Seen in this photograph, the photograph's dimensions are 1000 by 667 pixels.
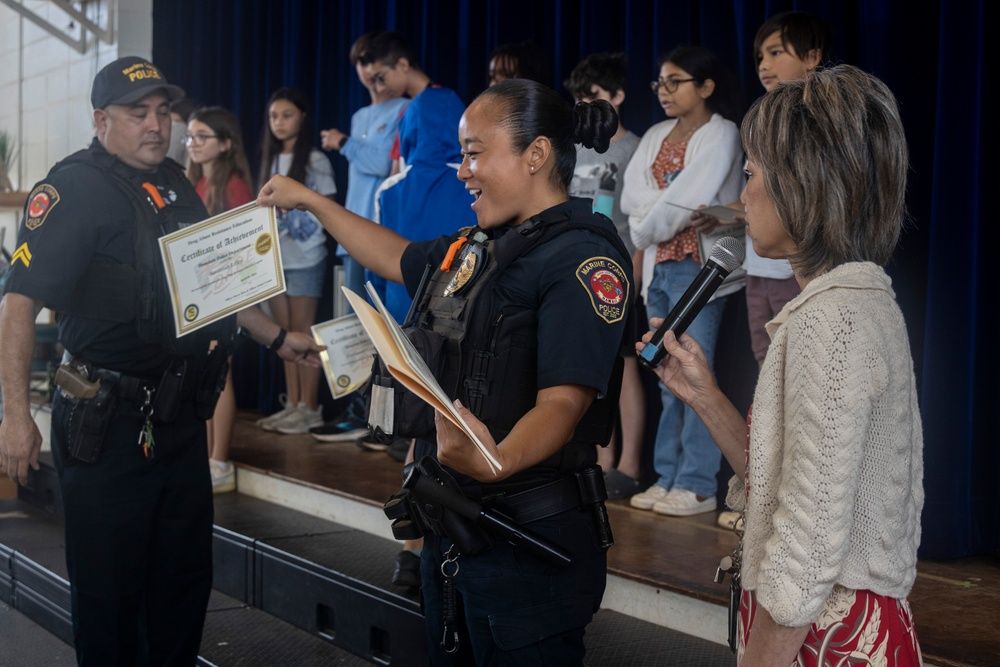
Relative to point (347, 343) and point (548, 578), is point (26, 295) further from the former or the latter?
point (548, 578)

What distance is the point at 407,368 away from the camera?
126 cm

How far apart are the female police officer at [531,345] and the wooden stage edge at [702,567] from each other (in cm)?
92

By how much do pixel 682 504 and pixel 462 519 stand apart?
71.4 inches

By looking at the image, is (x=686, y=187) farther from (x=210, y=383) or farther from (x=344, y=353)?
(x=210, y=383)

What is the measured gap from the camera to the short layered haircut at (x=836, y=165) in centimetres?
122

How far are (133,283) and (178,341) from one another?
0.16 meters

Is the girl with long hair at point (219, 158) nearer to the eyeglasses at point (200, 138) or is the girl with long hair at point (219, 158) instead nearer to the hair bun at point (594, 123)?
the eyeglasses at point (200, 138)

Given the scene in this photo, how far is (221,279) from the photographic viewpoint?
7.50 feet

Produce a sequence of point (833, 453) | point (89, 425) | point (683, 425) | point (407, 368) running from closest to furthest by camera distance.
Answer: point (833, 453) < point (407, 368) < point (89, 425) < point (683, 425)

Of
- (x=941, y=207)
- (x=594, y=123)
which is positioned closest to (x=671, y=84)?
(x=941, y=207)

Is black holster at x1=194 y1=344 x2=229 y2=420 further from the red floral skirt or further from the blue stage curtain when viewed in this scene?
the blue stage curtain

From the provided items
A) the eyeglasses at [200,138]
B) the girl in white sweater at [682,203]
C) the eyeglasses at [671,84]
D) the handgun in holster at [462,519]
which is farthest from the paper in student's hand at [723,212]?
the eyeglasses at [200,138]

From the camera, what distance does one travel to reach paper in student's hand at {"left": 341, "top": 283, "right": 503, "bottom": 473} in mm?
1256

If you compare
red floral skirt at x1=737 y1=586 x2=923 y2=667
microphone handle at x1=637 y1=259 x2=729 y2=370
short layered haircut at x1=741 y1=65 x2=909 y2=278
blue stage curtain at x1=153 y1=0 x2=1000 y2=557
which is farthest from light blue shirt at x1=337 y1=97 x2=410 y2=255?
red floral skirt at x1=737 y1=586 x2=923 y2=667
